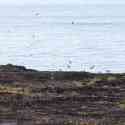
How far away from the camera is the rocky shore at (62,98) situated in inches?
669

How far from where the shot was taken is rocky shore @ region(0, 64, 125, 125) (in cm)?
1698

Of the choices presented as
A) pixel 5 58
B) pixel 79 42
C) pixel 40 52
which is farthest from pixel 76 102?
pixel 79 42

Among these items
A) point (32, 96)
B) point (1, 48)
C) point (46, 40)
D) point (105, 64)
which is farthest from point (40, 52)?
point (32, 96)

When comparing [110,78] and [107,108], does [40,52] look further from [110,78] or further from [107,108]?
[107,108]

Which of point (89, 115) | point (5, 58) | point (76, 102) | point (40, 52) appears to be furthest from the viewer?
point (40, 52)

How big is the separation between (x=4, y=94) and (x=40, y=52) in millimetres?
33146

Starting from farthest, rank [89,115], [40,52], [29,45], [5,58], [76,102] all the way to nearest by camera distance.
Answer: [29,45], [40,52], [5,58], [76,102], [89,115]

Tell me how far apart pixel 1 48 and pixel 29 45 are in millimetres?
3562

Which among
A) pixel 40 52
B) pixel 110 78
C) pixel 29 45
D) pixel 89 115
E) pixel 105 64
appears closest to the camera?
pixel 89 115

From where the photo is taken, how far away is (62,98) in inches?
779

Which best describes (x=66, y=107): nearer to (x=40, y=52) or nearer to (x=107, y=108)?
(x=107, y=108)

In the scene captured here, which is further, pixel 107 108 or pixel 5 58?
pixel 5 58

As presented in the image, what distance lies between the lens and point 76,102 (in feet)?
63.2

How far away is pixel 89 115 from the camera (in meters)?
17.4
